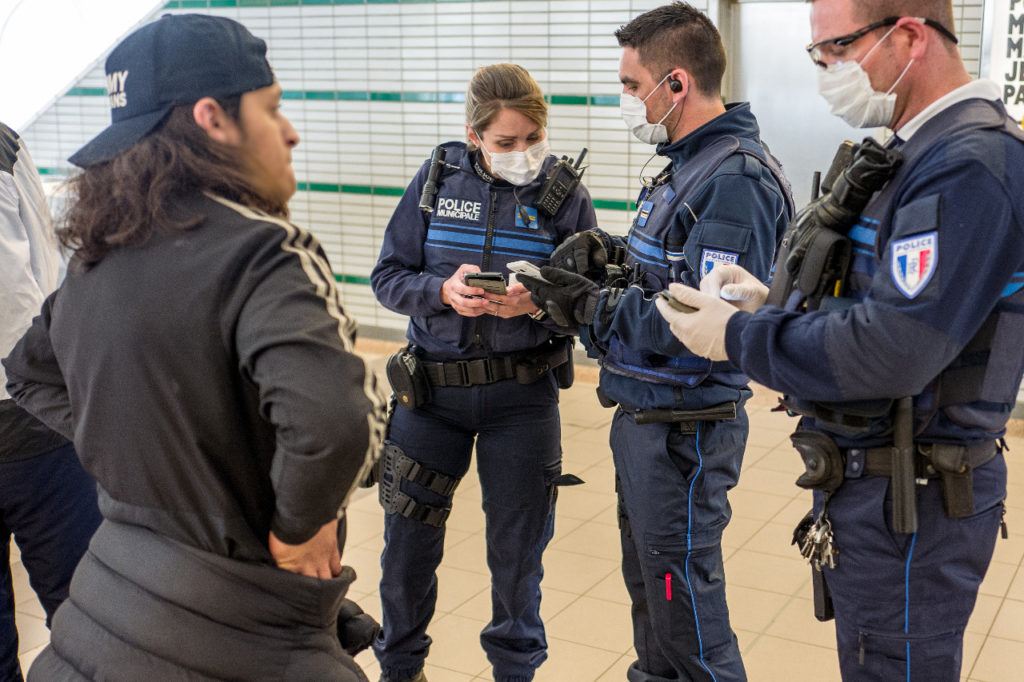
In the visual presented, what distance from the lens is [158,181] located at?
1413 millimetres

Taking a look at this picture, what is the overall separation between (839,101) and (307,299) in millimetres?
1182

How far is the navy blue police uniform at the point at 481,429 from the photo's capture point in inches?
110

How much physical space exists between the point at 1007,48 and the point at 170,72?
183 inches

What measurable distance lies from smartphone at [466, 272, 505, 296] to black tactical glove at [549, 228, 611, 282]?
0.18 metres

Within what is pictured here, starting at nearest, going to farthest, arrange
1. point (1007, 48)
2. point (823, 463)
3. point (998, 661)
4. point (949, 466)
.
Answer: point (949, 466), point (823, 463), point (998, 661), point (1007, 48)

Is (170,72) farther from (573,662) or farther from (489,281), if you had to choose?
(573,662)

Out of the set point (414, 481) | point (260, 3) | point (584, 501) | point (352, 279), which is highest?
point (260, 3)

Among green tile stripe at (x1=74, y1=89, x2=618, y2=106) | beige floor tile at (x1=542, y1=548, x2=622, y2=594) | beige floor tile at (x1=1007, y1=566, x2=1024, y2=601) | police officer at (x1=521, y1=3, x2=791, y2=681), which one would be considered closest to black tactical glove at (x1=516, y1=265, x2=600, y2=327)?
police officer at (x1=521, y1=3, x2=791, y2=681)

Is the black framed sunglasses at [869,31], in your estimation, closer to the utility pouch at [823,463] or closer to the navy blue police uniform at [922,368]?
the navy blue police uniform at [922,368]

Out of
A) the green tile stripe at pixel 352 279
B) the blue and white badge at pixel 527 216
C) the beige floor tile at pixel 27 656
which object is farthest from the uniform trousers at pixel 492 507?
the green tile stripe at pixel 352 279

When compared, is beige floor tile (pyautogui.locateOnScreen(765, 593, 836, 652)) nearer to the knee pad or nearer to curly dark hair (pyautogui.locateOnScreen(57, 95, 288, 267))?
the knee pad

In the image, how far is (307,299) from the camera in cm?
140

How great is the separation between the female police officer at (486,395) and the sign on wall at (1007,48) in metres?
3.11

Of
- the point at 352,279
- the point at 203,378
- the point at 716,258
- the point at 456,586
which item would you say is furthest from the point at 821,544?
the point at 352,279
